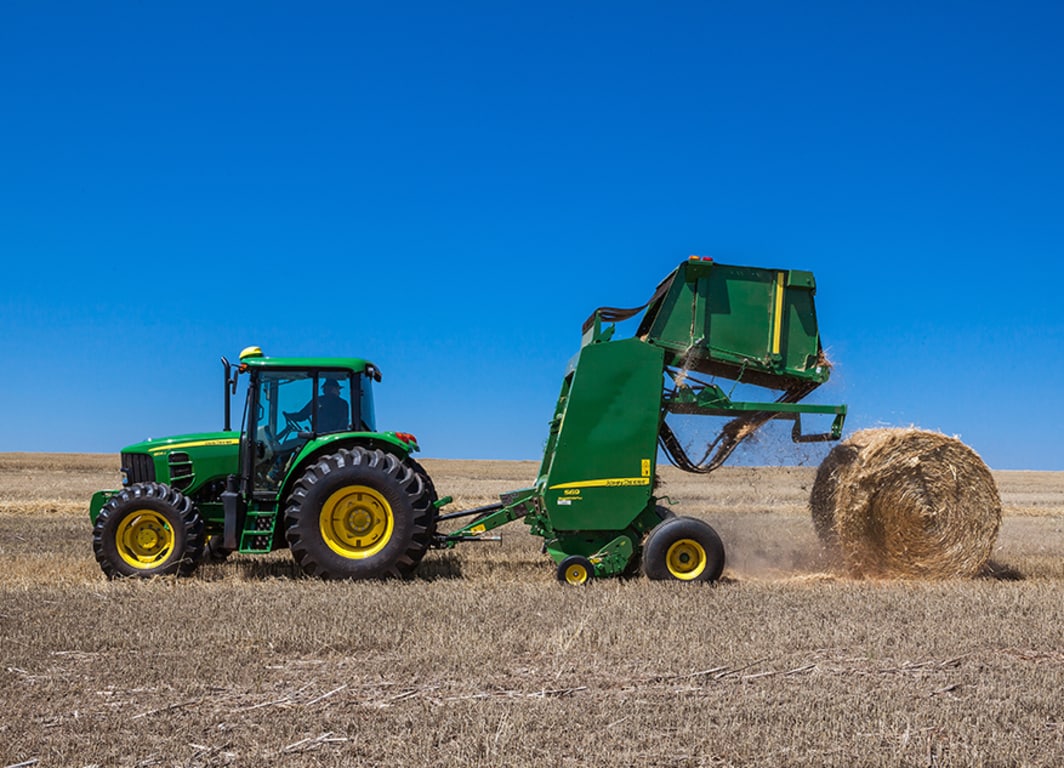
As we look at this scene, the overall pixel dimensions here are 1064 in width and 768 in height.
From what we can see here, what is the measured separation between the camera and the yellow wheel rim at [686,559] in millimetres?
8250

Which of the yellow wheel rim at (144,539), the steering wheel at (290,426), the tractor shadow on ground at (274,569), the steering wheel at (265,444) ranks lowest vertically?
the tractor shadow on ground at (274,569)

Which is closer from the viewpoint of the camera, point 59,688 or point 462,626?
point 59,688

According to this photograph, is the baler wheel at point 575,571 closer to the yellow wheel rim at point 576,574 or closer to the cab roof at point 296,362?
the yellow wheel rim at point 576,574

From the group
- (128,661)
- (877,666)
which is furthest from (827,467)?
(128,661)

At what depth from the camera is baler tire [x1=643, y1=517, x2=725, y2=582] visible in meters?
8.22

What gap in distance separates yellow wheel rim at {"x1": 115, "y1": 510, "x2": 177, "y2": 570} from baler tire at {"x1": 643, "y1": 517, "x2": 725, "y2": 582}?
4.26m

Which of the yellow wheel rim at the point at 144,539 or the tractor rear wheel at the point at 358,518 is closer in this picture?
the tractor rear wheel at the point at 358,518

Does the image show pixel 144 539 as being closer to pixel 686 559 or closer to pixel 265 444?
pixel 265 444

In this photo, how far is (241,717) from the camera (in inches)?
169

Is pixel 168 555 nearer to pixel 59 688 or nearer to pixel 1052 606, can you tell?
pixel 59 688

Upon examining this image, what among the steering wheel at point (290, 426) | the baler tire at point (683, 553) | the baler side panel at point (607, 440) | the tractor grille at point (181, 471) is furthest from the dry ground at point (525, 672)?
the steering wheel at point (290, 426)

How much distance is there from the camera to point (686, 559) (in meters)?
8.34

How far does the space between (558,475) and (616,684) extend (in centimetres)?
374

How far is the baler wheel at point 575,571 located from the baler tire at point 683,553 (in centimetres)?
50
